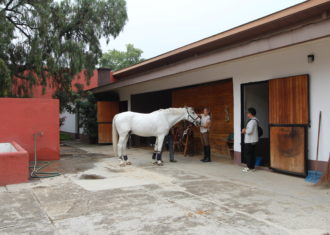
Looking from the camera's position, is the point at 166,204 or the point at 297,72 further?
the point at 297,72

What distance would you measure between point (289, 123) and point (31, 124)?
22.5 feet

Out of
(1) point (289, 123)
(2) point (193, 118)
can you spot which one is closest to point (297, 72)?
(1) point (289, 123)

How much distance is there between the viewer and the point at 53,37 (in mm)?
12172

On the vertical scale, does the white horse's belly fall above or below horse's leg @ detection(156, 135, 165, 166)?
above

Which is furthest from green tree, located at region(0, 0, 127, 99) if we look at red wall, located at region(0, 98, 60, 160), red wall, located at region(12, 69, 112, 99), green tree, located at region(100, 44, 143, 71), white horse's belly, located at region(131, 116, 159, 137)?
green tree, located at region(100, 44, 143, 71)

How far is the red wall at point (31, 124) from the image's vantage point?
8.55 meters

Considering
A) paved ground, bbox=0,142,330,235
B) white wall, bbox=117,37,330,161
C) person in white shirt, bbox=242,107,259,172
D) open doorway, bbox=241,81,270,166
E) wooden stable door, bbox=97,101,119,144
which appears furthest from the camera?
wooden stable door, bbox=97,101,119,144

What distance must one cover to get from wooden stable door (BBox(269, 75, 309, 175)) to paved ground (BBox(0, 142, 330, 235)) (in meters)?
0.35

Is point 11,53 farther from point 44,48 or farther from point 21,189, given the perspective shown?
point 21,189

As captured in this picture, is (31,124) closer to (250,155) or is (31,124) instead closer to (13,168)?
(13,168)

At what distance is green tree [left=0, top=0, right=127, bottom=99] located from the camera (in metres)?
11.6

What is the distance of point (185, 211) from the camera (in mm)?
4121

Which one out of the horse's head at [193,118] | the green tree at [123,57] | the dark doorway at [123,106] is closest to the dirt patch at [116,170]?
the horse's head at [193,118]

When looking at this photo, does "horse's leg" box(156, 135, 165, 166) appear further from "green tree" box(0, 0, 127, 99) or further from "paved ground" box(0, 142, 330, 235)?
"green tree" box(0, 0, 127, 99)
